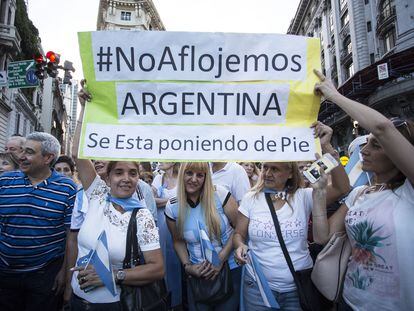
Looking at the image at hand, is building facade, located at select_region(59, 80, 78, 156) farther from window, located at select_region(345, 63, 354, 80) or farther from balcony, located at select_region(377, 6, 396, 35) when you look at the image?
balcony, located at select_region(377, 6, 396, 35)

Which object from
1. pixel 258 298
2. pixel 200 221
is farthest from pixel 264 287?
pixel 200 221

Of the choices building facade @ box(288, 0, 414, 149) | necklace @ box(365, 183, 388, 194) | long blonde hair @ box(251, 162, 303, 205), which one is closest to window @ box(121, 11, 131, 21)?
building facade @ box(288, 0, 414, 149)

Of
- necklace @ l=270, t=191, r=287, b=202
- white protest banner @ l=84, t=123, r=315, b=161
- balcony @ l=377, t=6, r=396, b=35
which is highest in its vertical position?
balcony @ l=377, t=6, r=396, b=35

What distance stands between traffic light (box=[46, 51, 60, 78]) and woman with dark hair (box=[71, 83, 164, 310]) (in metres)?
8.08

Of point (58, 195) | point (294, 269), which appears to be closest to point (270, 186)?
point (294, 269)

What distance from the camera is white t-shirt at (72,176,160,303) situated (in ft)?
6.44

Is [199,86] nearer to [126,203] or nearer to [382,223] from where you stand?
[126,203]

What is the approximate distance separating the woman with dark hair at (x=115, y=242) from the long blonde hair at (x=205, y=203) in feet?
1.85

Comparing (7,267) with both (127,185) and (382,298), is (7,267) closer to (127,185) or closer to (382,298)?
(127,185)

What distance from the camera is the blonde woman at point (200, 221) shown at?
2482 millimetres

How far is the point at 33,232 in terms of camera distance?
2711 millimetres

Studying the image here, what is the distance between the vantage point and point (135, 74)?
224 cm

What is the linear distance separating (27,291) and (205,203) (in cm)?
184

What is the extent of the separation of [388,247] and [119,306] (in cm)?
166
